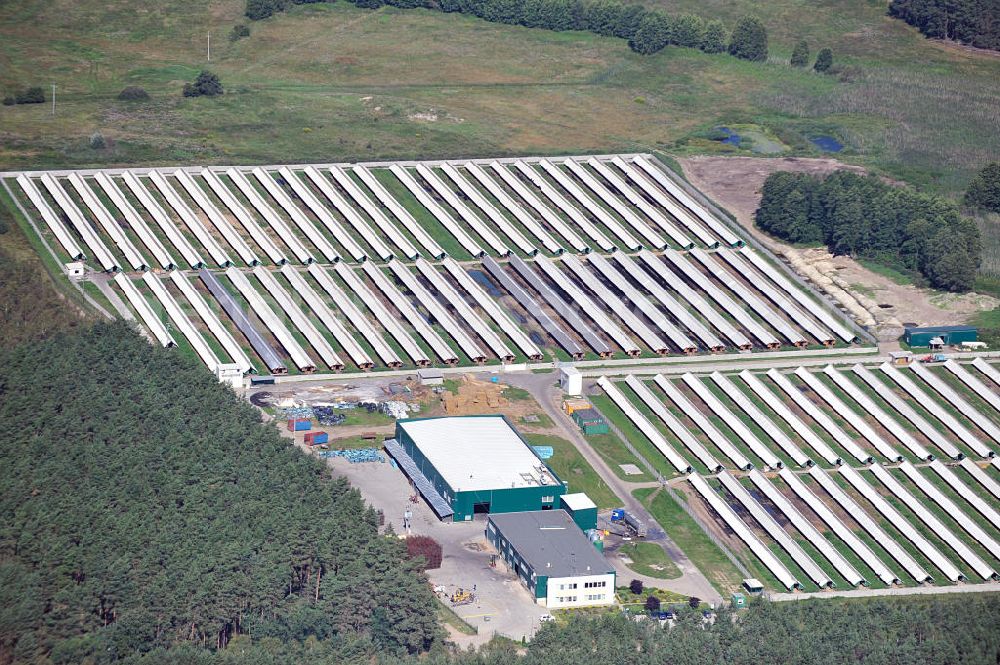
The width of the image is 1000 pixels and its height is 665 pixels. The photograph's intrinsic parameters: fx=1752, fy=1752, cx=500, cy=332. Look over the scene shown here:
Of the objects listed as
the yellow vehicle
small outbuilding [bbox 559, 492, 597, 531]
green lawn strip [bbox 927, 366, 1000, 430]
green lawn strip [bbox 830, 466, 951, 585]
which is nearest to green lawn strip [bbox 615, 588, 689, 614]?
small outbuilding [bbox 559, 492, 597, 531]

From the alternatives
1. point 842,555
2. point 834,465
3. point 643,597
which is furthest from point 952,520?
point 643,597

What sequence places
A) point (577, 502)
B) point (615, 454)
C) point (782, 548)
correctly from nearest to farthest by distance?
point (577, 502) < point (782, 548) < point (615, 454)

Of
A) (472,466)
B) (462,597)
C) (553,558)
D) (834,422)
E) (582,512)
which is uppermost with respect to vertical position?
(553,558)

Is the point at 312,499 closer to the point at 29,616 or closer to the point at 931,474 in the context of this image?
the point at 29,616

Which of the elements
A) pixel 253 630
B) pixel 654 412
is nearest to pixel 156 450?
pixel 253 630

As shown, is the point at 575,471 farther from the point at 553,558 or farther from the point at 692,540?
the point at 553,558

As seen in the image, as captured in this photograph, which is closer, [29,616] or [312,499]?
[29,616]
